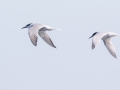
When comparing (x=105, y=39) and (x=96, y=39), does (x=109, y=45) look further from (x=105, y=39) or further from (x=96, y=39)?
(x=96, y=39)

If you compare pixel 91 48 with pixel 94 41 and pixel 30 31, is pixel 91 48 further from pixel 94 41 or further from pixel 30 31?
pixel 30 31

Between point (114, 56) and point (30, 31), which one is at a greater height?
point (30, 31)

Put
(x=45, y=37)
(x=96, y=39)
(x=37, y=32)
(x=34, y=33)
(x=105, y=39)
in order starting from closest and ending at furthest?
(x=34, y=33), (x=37, y=32), (x=96, y=39), (x=45, y=37), (x=105, y=39)

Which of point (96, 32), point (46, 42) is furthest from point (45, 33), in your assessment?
point (96, 32)

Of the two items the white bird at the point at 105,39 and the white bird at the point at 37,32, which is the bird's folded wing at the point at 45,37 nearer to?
the white bird at the point at 37,32

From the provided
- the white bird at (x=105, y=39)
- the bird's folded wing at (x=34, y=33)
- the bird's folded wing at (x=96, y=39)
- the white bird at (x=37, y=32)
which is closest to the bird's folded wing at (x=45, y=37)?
the white bird at (x=37, y=32)

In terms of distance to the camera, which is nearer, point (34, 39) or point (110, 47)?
point (34, 39)

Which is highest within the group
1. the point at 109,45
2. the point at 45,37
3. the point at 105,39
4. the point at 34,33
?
the point at 34,33

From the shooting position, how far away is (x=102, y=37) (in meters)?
35.1

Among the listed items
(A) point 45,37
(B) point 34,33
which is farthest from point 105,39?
(B) point 34,33

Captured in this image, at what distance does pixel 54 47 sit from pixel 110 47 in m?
3.95

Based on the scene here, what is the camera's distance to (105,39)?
120ft

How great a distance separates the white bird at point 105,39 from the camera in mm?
33156

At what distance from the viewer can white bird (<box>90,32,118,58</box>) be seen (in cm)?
3316
